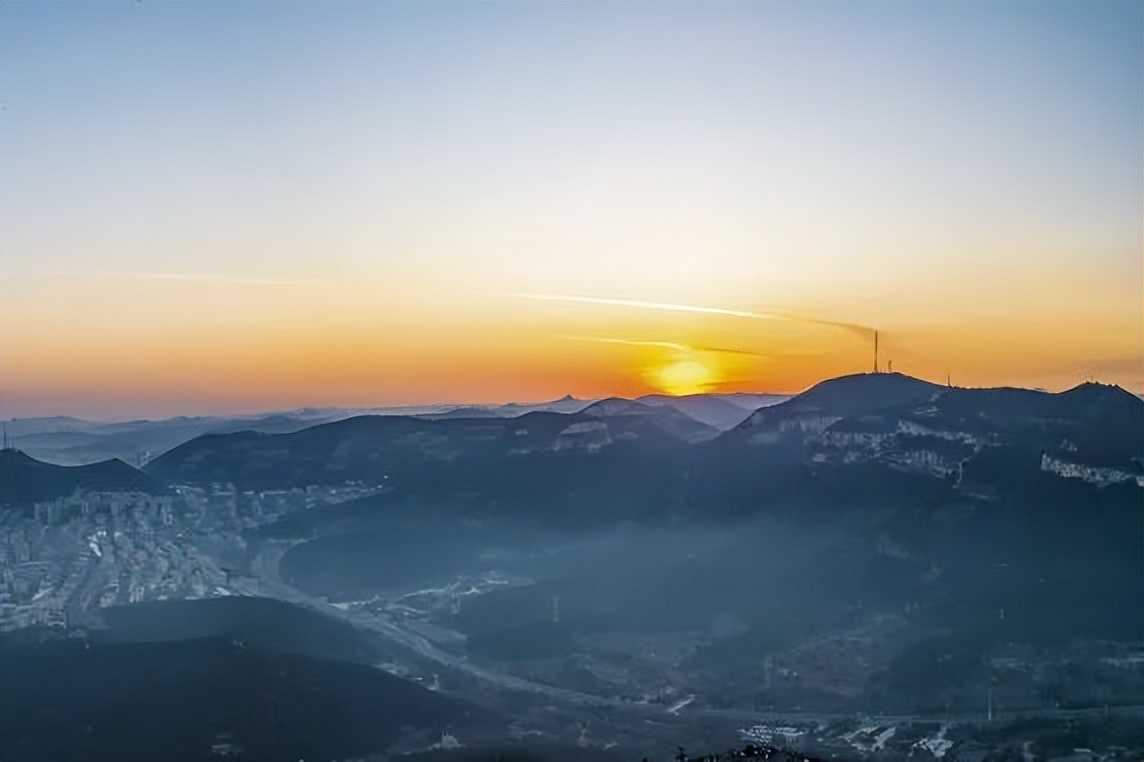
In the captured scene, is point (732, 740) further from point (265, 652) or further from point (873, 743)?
point (265, 652)

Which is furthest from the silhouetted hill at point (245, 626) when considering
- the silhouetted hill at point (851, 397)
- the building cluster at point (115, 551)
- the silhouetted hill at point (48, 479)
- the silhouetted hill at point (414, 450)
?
the silhouetted hill at point (851, 397)

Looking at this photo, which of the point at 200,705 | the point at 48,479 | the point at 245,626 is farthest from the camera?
the point at 48,479

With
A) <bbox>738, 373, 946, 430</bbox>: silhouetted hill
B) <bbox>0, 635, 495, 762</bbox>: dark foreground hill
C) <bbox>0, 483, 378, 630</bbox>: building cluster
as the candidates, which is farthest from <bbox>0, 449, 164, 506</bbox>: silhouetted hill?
<bbox>738, 373, 946, 430</bbox>: silhouetted hill

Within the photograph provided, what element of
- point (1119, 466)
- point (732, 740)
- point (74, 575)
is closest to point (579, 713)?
point (732, 740)

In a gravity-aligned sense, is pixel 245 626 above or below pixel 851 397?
below

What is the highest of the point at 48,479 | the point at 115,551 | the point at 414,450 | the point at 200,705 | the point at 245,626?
the point at 414,450

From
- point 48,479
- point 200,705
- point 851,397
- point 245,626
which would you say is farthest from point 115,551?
point 851,397

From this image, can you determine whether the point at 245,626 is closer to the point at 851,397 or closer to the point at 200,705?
the point at 200,705

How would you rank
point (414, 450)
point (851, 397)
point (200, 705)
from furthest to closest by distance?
point (414, 450), point (851, 397), point (200, 705)
